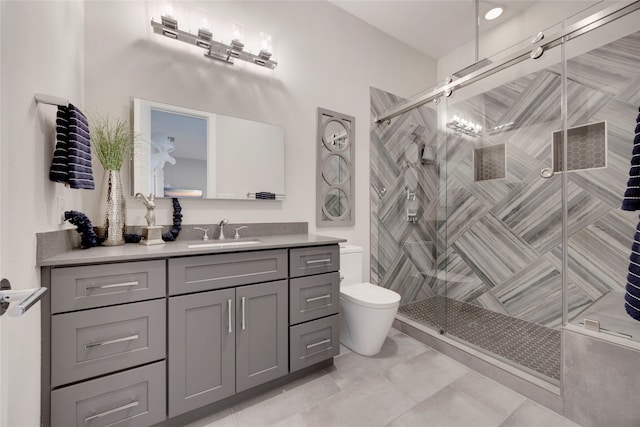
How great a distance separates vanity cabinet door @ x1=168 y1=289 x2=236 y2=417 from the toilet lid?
0.88 m

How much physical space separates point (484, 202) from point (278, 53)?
8.21 feet

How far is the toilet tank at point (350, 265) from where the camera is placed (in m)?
2.17

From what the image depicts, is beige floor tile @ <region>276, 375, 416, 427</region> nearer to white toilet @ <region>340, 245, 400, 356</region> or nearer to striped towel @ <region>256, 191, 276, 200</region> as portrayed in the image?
white toilet @ <region>340, 245, 400, 356</region>

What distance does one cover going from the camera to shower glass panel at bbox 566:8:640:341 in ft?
6.06

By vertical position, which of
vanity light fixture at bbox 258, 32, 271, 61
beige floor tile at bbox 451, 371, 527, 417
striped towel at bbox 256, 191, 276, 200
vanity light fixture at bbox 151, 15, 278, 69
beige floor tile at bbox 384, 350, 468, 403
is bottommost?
beige floor tile at bbox 384, 350, 468, 403

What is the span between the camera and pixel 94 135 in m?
1.49

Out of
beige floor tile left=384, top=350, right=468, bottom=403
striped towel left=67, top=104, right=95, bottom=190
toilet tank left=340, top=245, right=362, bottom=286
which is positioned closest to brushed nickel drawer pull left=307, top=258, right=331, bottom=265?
toilet tank left=340, top=245, right=362, bottom=286

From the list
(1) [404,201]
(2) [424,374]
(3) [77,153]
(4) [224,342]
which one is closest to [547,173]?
(1) [404,201]

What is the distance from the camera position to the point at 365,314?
186 centimetres

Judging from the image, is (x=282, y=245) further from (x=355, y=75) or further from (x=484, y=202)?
(x=484, y=202)

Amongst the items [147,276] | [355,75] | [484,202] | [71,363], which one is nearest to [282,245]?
[147,276]

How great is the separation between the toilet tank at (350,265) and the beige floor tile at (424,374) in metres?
0.70

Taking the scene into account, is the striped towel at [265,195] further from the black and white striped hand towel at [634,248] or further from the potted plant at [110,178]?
the black and white striped hand towel at [634,248]

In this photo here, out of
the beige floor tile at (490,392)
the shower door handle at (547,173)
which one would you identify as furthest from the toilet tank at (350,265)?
the shower door handle at (547,173)
